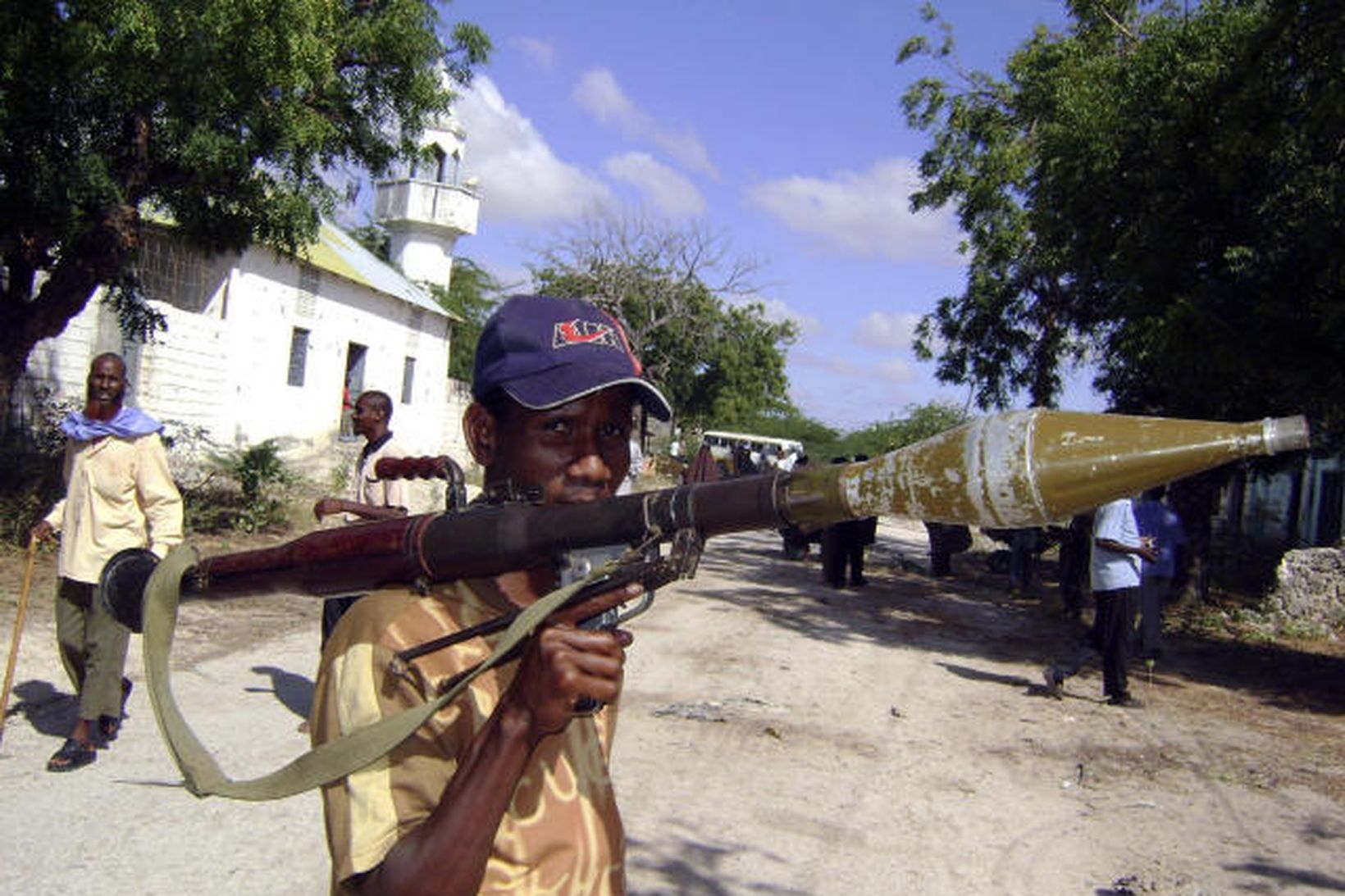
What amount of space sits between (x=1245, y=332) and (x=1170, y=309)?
0.59 meters

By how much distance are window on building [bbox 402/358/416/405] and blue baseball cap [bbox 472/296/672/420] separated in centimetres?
2558

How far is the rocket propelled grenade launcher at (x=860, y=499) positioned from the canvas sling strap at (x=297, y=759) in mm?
90

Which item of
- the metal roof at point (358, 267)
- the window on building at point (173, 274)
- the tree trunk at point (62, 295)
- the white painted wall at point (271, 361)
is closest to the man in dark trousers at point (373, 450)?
the tree trunk at point (62, 295)

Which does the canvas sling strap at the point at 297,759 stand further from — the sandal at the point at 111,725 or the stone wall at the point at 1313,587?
the stone wall at the point at 1313,587

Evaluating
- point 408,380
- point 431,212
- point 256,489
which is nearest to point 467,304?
point 431,212

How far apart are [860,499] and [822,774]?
4.76m

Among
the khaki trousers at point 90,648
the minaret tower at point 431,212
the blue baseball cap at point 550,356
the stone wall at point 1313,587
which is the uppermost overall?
the minaret tower at point 431,212

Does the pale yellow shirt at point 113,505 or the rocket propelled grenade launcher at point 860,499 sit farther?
the pale yellow shirt at point 113,505

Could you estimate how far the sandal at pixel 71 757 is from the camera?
180 inches

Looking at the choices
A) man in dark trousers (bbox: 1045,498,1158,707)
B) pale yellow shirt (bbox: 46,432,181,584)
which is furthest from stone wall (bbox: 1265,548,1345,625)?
pale yellow shirt (bbox: 46,432,181,584)

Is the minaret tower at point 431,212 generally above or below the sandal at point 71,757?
above

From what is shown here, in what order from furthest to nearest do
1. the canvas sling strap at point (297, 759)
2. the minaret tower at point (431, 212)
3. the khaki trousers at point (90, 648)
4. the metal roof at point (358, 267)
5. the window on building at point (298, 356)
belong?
the minaret tower at point (431, 212)
the metal roof at point (358, 267)
the window on building at point (298, 356)
the khaki trousers at point (90, 648)
the canvas sling strap at point (297, 759)

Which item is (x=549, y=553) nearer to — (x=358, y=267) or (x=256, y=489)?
(x=256, y=489)

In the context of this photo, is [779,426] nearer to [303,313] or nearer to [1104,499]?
[303,313]
